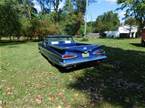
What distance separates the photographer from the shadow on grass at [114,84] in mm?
6484

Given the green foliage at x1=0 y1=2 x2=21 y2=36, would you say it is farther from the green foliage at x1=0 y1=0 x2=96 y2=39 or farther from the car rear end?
the car rear end

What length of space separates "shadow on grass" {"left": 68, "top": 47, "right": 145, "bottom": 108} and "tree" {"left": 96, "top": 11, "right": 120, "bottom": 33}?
89.6m

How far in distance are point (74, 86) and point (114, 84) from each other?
49.9 inches

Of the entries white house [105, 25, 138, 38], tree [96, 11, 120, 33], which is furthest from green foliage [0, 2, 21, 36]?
tree [96, 11, 120, 33]

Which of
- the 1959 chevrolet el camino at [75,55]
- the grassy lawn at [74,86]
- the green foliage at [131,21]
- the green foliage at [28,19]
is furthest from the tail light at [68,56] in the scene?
the green foliage at [131,21]

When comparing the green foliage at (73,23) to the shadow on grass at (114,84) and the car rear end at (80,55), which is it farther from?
the shadow on grass at (114,84)

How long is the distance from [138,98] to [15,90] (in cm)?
361

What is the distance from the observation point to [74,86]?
25.6 ft

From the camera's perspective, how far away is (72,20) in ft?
189

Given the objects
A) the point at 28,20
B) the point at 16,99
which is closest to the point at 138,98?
the point at 16,99

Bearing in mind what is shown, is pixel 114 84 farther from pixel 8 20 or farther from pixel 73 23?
pixel 73 23

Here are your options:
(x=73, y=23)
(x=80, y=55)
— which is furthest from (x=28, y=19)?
(x=80, y=55)

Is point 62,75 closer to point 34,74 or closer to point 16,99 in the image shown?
point 34,74

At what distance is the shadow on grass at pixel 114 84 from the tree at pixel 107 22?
8962 cm
